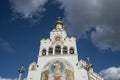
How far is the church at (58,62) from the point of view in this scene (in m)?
24.3

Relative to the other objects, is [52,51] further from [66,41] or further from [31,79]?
[31,79]

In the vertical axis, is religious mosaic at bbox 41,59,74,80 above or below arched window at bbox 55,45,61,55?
below

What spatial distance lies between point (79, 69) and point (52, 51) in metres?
5.59

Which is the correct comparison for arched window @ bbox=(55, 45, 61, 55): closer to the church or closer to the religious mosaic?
the church

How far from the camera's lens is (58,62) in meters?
25.8

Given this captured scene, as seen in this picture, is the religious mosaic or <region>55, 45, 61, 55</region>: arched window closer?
the religious mosaic

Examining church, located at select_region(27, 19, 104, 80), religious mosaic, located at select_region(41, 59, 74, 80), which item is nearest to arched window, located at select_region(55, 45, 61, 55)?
church, located at select_region(27, 19, 104, 80)

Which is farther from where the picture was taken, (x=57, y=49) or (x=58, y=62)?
(x=57, y=49)

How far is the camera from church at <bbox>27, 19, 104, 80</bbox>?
79.9 ft

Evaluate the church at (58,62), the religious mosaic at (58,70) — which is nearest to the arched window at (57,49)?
the church at (58,62)

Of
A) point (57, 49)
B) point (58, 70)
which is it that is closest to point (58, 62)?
point (58, 70)

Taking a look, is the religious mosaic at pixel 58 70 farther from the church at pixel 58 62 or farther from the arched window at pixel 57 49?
the arched window at pixel 57 49

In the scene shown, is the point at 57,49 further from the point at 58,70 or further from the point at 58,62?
the point at 58,70

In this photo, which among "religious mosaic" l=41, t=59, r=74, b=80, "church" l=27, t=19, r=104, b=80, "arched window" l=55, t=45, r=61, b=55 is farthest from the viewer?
"arched window" l=55, t=45, r=61, b=55
